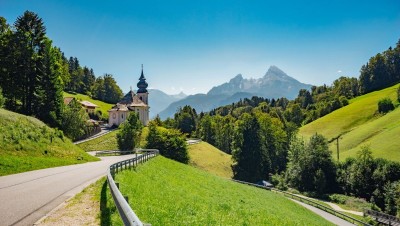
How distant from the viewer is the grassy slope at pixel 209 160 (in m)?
79.4

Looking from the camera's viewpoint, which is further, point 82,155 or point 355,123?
point 355,123

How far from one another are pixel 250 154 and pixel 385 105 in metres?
69.6

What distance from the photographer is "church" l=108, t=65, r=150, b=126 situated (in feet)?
342

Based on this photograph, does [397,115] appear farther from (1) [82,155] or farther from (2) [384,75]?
(1) [82,155]

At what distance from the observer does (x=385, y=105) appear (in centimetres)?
12244

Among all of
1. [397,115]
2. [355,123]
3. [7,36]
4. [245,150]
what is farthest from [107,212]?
[355,123]

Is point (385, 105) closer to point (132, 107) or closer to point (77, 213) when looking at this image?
point (132, 107)

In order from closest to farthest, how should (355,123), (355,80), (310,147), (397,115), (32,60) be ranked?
(32,60) < (310,147) < (397,115) < (355,123) < (355,80)

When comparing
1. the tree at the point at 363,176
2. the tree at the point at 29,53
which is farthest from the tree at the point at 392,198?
the tree at the point at 29,53

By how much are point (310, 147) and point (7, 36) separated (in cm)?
6484

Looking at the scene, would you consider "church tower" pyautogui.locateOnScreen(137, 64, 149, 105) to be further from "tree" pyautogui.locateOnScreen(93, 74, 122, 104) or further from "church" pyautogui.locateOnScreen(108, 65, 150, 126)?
"tree" pyautogui.locateOnScreen(93, 74, 122, 104)

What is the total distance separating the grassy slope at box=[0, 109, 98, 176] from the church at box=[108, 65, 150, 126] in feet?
188

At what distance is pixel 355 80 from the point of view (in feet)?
622

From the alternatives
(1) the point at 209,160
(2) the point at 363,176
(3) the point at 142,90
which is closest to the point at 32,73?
(1) the point at 209,160
